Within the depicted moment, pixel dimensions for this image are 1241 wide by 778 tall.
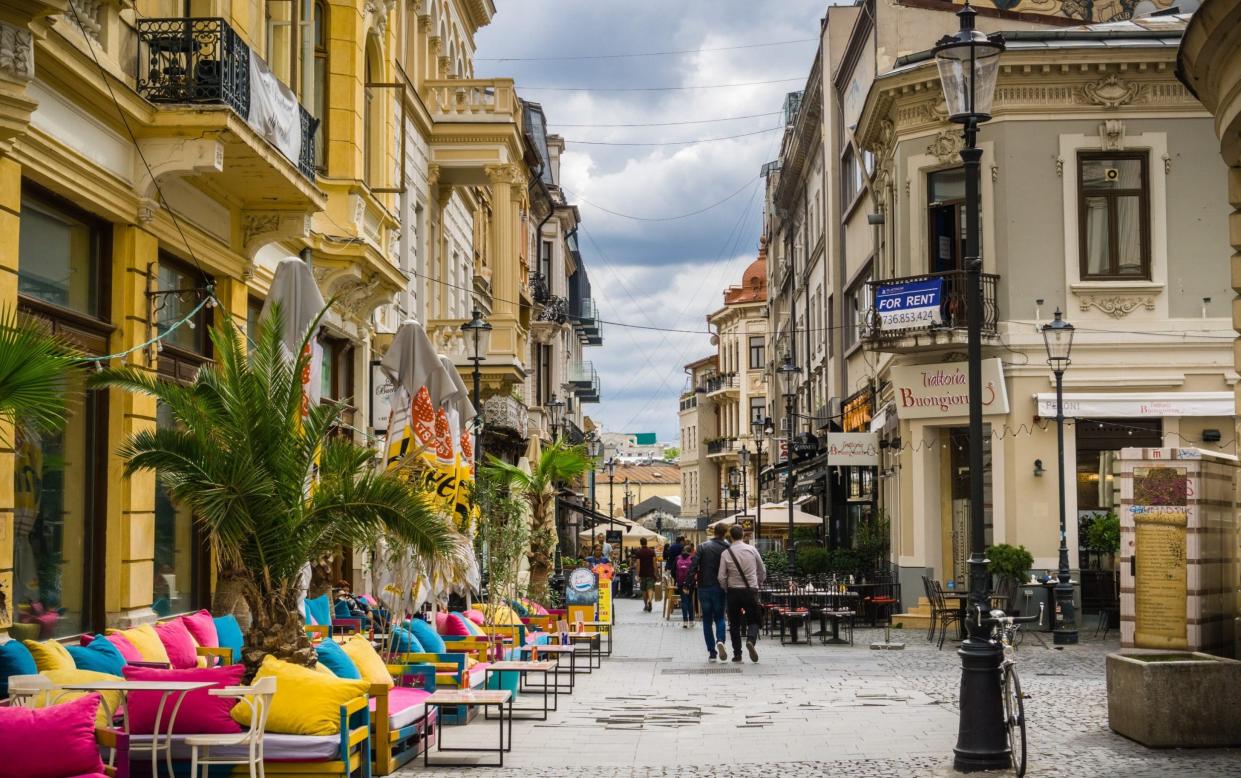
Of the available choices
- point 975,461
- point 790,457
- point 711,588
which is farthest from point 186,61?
point 790,457

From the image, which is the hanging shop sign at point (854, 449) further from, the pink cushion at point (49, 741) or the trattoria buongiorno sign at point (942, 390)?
the pink cushion at point (49, 741)

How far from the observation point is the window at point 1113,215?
94.7 ft

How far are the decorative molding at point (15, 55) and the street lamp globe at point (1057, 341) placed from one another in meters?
18.9

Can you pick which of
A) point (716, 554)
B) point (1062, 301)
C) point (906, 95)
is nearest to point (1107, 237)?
point (1062, 301)

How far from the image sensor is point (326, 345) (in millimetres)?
23234

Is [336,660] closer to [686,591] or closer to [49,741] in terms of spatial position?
[49,741]

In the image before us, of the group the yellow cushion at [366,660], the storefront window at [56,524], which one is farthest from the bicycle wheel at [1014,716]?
the storefront window at [56,524]

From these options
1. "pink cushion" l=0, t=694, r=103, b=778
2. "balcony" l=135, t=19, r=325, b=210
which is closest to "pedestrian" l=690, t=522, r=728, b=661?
"balcony" l=135, t=19, r=325, b=210

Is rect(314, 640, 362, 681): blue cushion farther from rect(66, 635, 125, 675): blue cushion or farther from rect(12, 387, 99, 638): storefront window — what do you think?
rect(12, 387, 99, 638): storefront window

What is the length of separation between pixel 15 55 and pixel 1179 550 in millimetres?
12458

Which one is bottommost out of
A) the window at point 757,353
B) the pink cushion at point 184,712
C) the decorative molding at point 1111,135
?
the pink cushion at point 184,712

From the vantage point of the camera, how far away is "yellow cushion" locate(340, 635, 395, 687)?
474 inches

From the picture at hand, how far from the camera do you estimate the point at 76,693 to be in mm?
9312

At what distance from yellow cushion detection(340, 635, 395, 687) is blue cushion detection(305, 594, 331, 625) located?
3865 mm
